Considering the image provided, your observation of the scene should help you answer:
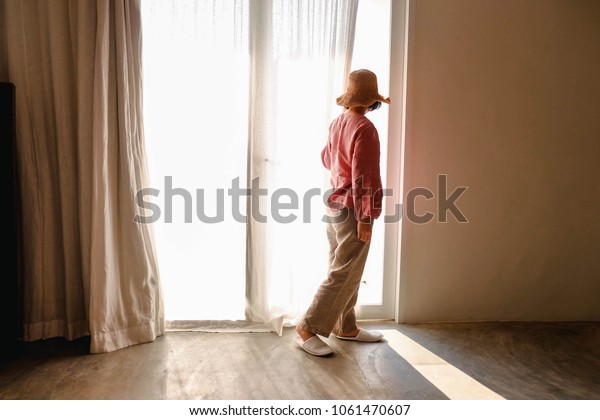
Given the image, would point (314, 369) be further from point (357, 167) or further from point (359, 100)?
point (359, 100)

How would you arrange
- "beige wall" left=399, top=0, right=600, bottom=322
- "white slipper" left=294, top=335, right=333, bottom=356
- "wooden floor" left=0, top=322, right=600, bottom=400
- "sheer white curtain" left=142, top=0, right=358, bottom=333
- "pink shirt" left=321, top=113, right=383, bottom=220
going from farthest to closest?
"beige wall" left=399, top=0, right=600, bottom=322 < "sheer white curtain" left=142, top=0, right=358, bottom=333 < "white slipper" left=294, top=335, right=333, bottom=356 < "pink shirt" left=321, top=113, right=383, bottom=220 < "wooden floor" left=0, top=322, right=600, bottom=400

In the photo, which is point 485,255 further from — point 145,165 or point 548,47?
point 145,165

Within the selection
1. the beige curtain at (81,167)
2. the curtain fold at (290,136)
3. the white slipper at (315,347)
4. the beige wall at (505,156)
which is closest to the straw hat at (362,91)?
the curtain fold at (290,136)

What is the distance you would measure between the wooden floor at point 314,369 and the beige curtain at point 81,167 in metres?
0.18

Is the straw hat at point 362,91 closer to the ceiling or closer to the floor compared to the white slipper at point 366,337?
closer to the ceiling

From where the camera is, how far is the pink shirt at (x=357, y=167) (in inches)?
75.1

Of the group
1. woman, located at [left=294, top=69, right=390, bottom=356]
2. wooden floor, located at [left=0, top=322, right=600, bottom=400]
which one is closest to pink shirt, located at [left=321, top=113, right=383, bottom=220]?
woman, located at [left=294, top=69, right=390, bottom=356]

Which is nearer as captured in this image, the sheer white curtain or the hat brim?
the hat brim

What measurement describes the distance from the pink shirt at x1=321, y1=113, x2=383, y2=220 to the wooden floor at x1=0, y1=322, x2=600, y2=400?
28.6 inches

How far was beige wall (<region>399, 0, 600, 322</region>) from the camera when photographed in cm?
242

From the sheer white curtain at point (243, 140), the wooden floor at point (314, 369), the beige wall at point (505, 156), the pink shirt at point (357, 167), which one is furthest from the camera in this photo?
the beige wall at point (505, 156)

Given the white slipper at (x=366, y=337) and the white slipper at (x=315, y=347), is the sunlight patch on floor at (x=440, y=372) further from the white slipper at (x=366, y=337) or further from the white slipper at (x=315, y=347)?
the white slipper at (x=315, y=347)

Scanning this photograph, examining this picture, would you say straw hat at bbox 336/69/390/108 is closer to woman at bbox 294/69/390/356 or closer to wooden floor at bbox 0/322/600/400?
woman at bbox 294/69/390/356

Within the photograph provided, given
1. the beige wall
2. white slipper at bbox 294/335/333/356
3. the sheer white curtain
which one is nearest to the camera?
white slipper at bbox 294/335/333/356
